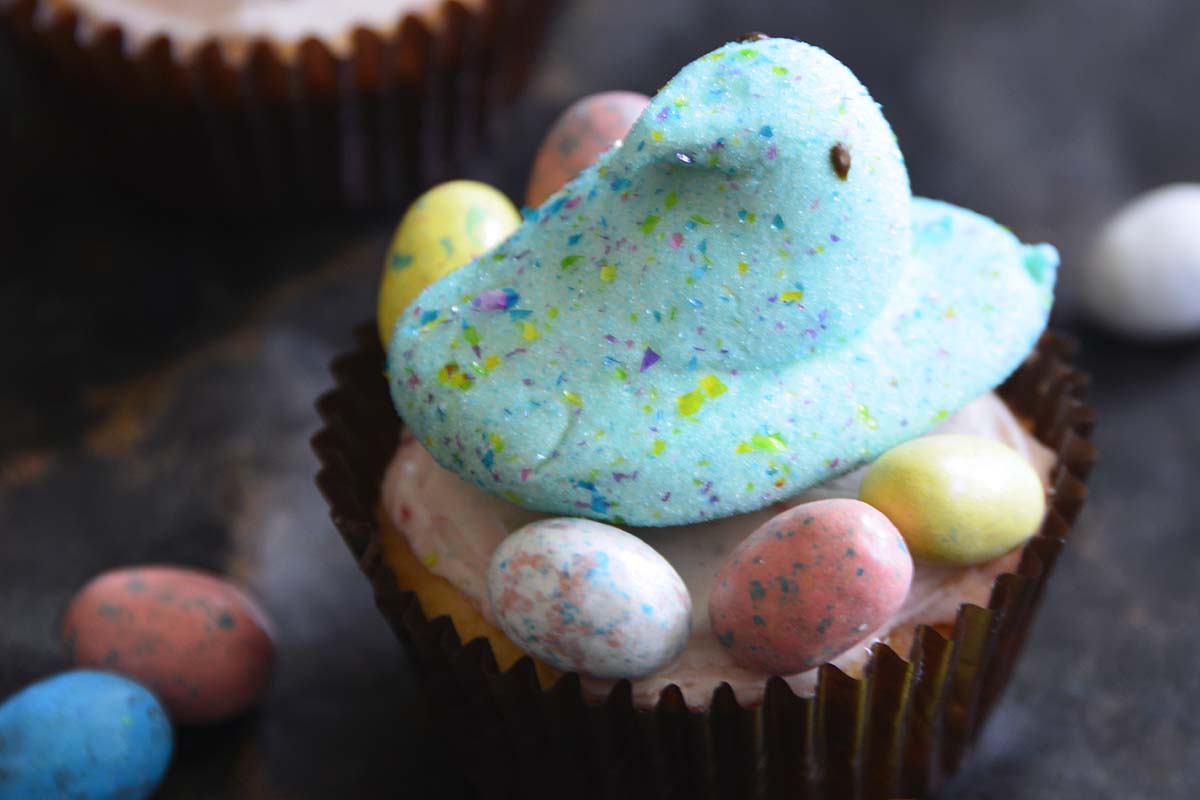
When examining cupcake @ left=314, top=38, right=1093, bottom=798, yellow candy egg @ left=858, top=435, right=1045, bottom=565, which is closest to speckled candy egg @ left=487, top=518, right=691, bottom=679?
cupcake @ left=314, top=38, right=1093, bottom=798

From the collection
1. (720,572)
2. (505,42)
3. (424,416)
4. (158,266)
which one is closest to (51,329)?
(158,266)

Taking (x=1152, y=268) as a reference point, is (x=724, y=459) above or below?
above

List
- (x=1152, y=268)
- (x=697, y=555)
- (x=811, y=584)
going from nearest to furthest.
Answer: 1. (x=811, y=584)
2. (x=697, y=555)
3. (x=1152, y=268)

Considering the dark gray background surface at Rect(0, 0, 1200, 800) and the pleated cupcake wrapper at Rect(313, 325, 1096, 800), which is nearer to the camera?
the pleated cupcake wrapper at Rect(313, 325, 1096, 800)

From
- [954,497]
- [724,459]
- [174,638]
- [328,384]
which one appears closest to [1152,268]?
[954,497]

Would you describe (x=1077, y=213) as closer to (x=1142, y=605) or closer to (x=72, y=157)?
(x=1142, y=605)

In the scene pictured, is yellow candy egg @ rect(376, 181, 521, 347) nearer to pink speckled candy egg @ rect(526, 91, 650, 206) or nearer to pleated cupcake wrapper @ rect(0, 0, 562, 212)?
pink speckled candy egg @ rect(526, 91, 650, 206)

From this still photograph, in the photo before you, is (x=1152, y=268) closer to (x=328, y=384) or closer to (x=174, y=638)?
(x=328, y=384)
